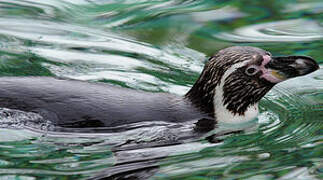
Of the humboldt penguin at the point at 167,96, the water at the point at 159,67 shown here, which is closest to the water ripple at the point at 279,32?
the water at the point at 159,67

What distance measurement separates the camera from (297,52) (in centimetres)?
801

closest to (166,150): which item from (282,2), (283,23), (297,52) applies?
(297,52)

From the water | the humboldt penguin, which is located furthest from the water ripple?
the humboldt penguin

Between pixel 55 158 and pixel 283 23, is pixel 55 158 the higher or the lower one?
the lower one

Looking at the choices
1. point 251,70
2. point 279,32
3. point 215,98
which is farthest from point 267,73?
point 279,32

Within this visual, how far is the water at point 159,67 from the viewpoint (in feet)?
17.3

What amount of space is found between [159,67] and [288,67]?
1.82 m

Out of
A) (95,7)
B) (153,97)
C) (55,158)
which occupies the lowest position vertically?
(55,158)

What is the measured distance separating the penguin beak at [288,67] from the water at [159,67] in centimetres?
42

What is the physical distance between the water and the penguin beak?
0.42 metres

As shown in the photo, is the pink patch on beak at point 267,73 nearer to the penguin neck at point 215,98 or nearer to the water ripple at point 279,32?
the penguin neck at point 215,98

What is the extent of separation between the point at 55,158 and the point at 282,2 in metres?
4.63

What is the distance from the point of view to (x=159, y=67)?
7.43m

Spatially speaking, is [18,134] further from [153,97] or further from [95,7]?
[95,7]
